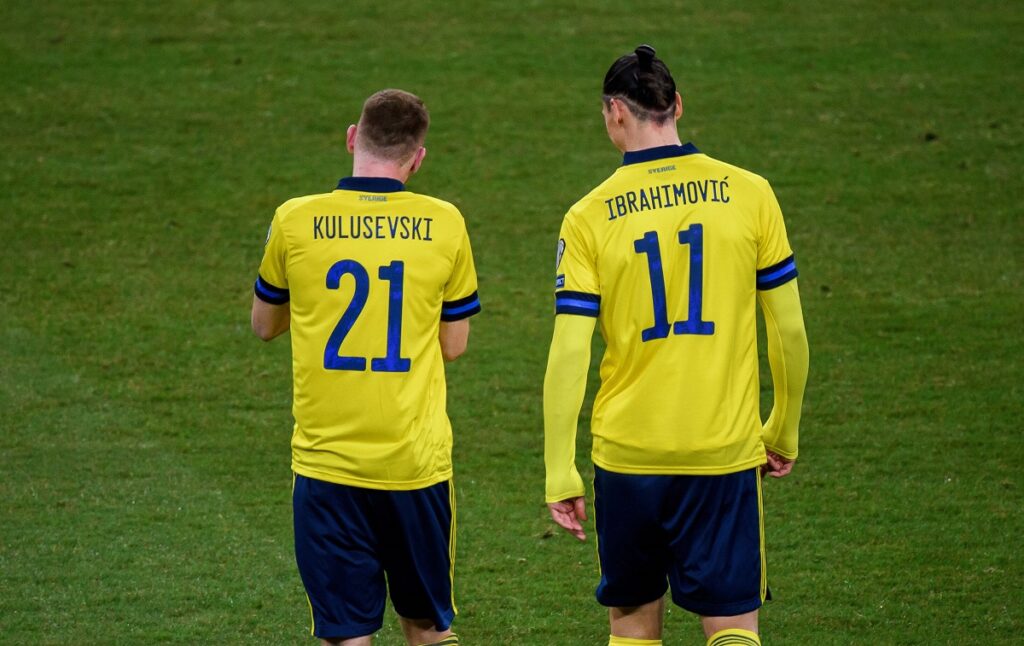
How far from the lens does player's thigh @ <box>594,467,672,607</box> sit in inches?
132

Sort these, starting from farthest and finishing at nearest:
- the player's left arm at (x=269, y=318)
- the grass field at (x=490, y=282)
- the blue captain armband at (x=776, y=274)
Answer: the grass field at (x=490, y=282), the player's left arm at (x=269, y=318), the blue captain armband at (x=776, y=274)

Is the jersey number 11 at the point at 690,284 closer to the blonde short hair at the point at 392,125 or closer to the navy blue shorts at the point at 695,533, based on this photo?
the navy blue shorts at the point at 695,533

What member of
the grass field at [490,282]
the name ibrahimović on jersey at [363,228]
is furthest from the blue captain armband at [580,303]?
the grass field at [490,282]

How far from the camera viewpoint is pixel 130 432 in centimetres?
655

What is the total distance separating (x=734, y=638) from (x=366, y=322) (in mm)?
1187

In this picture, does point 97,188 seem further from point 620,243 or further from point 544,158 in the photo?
point 620,243

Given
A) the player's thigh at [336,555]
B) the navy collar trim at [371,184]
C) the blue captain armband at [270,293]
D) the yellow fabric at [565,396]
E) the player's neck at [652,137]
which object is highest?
the player's neck at [652,137]

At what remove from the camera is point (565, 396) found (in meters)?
3.38

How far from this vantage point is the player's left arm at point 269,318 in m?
3.53

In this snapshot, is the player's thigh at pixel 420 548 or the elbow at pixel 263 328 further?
the elbow at pixel 263 328

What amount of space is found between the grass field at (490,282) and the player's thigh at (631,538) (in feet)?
4.37

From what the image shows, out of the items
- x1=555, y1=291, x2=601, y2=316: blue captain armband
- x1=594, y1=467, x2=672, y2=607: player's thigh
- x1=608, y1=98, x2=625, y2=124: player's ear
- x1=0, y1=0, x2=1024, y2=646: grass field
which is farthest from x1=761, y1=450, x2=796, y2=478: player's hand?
x1=0, y1=0, x2=1024, y2=646: grass field

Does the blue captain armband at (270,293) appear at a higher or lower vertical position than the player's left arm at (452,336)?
higher

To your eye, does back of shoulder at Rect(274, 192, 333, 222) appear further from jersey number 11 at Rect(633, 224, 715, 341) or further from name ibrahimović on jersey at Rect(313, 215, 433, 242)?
jersey number 11 at Rect(633, 224, 715, 341)
